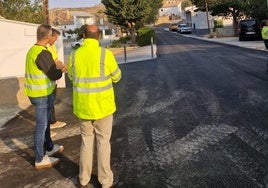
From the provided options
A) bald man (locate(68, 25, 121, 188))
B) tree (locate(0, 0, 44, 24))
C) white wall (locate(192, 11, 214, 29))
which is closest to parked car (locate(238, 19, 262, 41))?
tree (locate(0, 0, 44, 24))

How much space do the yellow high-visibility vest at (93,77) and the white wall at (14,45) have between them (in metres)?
9.60

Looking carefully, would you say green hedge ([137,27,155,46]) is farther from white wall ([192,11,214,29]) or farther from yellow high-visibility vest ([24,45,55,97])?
white wall ([192,11,214,29])

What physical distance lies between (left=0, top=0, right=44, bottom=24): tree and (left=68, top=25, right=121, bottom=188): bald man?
83.8 feet

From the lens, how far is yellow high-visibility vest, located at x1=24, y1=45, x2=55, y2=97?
4.86 metres

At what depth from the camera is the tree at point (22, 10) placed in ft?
93.1

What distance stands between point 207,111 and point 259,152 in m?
2.51

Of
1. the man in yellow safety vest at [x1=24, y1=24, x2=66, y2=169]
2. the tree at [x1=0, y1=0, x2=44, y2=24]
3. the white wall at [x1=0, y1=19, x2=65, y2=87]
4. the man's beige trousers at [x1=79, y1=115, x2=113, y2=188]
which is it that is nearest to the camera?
the man's beige trousers at [x1=79, y1=115, x2=113, y2=188]

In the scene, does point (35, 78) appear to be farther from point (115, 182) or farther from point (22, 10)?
point (22, 10)

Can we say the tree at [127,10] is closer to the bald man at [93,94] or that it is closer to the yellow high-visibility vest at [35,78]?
the yellow high-visibility vest at [35,78]

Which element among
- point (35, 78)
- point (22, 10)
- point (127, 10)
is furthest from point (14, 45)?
point (127, 10)

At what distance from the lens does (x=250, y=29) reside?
93.8 feet

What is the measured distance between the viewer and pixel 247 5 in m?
31.9

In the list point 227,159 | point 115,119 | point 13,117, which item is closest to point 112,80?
point 227,159

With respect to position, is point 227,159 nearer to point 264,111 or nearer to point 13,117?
point 264,111
